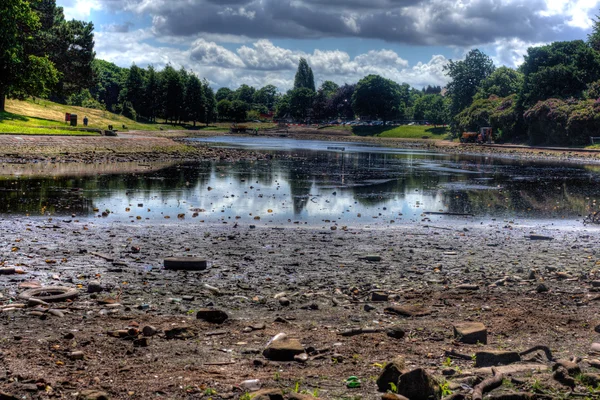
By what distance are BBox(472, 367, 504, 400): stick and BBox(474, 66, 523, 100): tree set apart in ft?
466

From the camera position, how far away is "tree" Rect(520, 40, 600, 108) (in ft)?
343

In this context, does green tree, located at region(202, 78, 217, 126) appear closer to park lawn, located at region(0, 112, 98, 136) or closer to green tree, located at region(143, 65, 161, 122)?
green tree, located at region(143, 65, 161, 122)

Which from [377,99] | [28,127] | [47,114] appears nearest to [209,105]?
[377,99]

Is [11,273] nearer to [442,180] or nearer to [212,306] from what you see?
[212,306]

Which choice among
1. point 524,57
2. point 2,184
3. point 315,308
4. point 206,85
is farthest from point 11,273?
point 206,85

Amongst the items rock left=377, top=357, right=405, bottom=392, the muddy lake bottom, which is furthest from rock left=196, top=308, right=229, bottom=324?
rock left=377, top=357, right=405, bottom=392

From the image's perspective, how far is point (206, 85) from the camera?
18150 cm

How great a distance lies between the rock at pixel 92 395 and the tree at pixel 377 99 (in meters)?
177

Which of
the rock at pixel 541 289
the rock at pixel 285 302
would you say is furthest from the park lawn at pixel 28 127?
the rock at pixel 541 289

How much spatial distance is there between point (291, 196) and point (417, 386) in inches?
944

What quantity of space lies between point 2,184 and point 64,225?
43.2 feet

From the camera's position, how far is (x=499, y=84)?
148 metres

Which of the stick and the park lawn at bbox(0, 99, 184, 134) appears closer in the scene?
the stick

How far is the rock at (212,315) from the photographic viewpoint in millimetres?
9984
